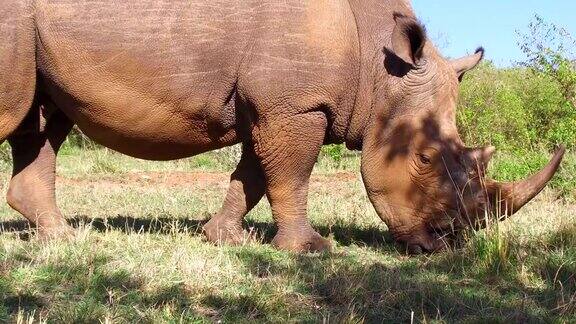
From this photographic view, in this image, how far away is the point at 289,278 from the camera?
5344mm

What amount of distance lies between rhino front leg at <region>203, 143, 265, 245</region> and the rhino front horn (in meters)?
1.90

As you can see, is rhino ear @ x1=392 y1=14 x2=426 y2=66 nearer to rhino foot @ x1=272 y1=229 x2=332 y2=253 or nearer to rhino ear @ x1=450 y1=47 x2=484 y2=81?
rhino ear @ x1=450 y1=47 x2=484 y2=81

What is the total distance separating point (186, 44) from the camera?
6.36 metres

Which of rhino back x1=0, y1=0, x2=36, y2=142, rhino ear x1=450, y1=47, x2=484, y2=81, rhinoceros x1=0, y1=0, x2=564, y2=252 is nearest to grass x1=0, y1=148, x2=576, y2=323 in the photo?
rhinoceros x1=0, y1=0, x2=564, y2=252

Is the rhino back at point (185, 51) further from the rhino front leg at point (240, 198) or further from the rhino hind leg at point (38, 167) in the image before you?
the rhino front leg at point (240, 198)

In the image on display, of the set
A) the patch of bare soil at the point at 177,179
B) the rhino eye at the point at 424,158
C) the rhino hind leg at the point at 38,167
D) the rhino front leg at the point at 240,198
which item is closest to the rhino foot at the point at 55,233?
the rhino hind leg at the point at 38,167

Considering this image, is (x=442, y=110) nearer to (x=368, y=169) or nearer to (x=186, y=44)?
(x=368, y=169)

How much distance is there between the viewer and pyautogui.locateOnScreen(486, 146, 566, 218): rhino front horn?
635 centimetres

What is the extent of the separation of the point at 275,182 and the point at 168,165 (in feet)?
30.0

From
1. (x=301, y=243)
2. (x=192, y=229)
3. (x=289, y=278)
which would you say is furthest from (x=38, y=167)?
(x=289, y=278)

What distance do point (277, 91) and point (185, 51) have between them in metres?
0.74

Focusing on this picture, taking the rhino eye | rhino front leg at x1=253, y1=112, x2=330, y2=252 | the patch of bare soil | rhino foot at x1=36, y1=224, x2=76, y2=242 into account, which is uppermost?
the rhino eye

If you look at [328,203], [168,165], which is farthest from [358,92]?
[168,165]

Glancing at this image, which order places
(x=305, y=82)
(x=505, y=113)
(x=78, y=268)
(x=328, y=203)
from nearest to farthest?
(x=78, y=268)
(x=305, y=82)
(x=328, y=203)
(x=505, y=113)
